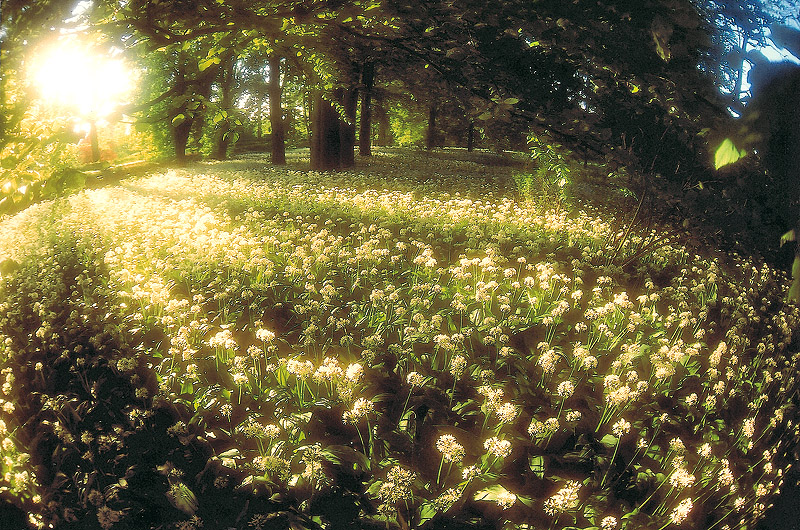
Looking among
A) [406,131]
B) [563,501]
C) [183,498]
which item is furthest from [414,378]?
[406,131]

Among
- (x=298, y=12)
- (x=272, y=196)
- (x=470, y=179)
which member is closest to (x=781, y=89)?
(x=298, y=12)

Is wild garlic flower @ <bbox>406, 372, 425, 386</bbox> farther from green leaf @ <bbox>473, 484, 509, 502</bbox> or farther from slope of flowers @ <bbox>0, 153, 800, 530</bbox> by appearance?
green leaf @ <bbox>473, 484, 509, 502</bbox>

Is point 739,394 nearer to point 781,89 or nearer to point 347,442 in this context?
point 347,442

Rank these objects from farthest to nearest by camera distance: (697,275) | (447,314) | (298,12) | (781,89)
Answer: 1. (697,275)
2. (447,314)
3. (298,12)
4. (781,89)

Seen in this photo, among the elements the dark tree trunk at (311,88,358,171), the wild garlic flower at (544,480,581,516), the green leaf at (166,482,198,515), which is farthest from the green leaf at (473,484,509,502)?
the dark tree trunk at (311,88,358,171)

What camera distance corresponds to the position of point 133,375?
153 inches

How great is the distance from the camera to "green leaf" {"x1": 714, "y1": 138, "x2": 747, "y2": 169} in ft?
3.71

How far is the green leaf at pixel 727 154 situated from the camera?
1.13 meters

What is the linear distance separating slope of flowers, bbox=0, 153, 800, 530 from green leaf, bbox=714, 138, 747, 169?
2042 mm

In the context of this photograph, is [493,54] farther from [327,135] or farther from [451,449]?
[327,135]

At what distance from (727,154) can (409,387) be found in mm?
2824

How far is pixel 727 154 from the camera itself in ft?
3.79

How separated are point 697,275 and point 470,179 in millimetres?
9030

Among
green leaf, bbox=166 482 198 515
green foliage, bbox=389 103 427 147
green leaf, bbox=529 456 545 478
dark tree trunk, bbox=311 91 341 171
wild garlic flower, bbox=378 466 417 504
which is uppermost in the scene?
green foliage, bbox=389 103 427 147
